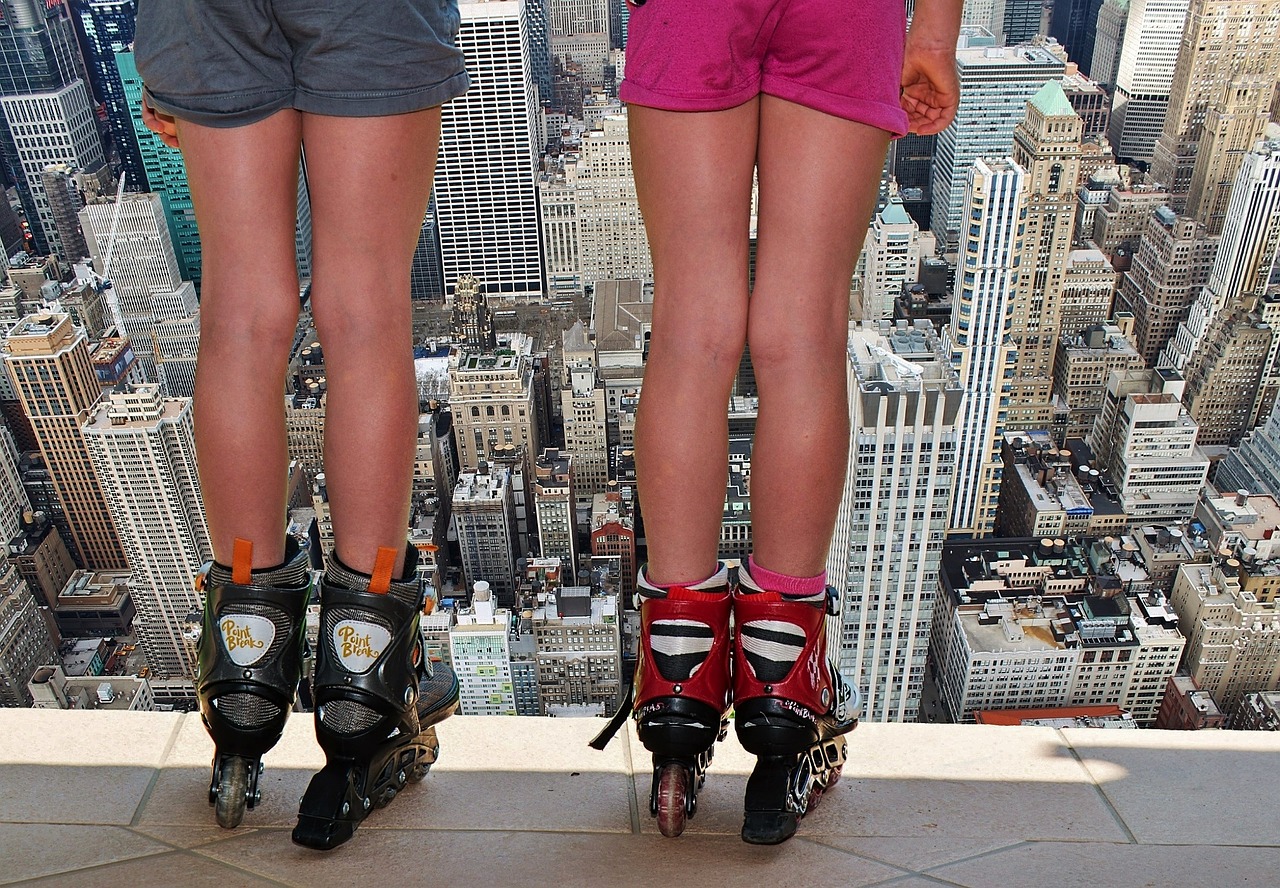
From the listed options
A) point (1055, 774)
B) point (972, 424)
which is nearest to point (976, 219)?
point (972, 424)

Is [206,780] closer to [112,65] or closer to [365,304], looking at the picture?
[365,304]

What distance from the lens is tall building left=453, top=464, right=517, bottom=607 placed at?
10.2m

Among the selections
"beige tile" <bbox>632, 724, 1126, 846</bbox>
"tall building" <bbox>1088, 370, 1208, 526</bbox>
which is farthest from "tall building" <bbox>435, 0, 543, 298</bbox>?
"beige tile" <bbox>632, 724, 1126, 846</bbox>

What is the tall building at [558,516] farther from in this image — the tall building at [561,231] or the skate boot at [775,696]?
the skate boot at [775,696]

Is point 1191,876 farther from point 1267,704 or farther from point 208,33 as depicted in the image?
point 1267,704

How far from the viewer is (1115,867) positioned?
94cm

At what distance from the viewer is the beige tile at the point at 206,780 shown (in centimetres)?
99

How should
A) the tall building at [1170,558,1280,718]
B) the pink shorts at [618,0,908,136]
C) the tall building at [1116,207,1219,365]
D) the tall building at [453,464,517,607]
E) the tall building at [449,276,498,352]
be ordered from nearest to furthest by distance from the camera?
1. the pink shorts at [618,0,908,136]
2. the tall building at [1170,558,1280,718]
3. the tall building at [453,464,517,607]
4. the tall building at [449,276,498,352]
5. the tall building at [1116,207,1219,365]

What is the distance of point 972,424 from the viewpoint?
11406 millimetres

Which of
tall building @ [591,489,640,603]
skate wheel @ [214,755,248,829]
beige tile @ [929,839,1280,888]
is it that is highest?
skate wheel @ [214,755,248,829]

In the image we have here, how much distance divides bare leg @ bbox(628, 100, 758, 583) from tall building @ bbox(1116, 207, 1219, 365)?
15139 mm

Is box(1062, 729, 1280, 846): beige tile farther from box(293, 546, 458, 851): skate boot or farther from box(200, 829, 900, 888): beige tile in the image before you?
box(293, 546, 458, 851): skate boot

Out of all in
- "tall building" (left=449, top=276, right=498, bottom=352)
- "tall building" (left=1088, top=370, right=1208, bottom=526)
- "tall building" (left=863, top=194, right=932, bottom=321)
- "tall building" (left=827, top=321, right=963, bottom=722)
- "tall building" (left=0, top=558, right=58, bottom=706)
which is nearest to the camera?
"tall building" (left=827, top=321, right=963, bottom=722)

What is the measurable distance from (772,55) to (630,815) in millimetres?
701
